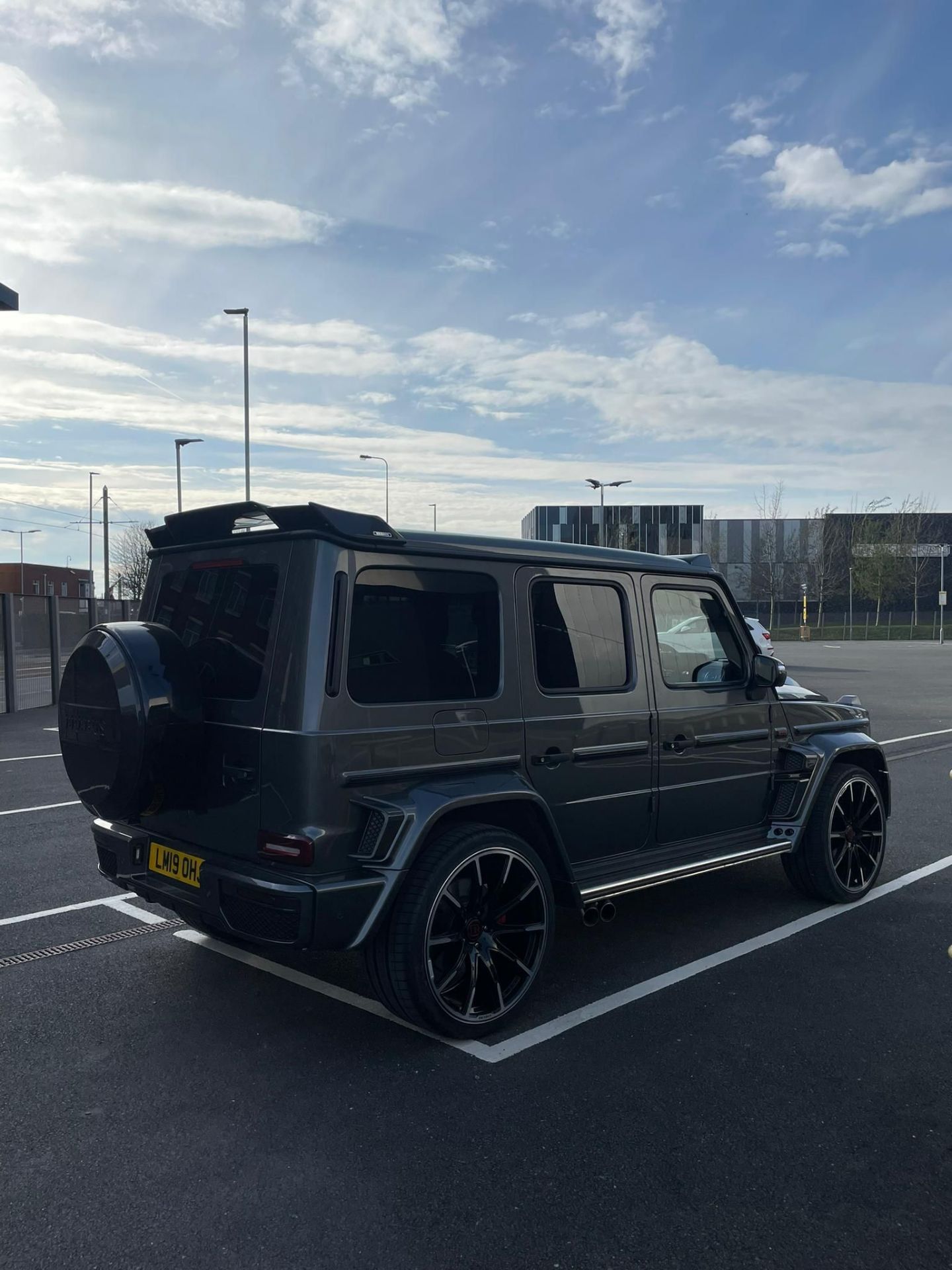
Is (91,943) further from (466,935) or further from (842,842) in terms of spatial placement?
(842,842)

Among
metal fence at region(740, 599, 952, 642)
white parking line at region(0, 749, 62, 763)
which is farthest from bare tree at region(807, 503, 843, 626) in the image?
white parking line at region(0, 749, 62, 763)

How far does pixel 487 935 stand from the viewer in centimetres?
382

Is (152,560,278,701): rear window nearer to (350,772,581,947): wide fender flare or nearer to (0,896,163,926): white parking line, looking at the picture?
(350,772,581,947): wide fender flare

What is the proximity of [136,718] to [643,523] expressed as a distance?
264 feet

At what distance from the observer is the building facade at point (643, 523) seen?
78.4 m

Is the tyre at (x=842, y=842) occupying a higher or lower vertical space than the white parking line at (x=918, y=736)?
higher

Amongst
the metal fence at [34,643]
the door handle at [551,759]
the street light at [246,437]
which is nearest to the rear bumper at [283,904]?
the door handle at [551,759]

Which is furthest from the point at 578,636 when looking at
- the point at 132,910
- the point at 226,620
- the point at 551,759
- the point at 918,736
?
the point at 918,736

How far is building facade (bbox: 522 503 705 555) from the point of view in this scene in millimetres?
78375

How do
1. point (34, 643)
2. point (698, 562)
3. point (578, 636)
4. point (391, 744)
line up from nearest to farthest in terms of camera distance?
point (391, 744) → point (578, 636) → point (698, 562) → point (34, 643)

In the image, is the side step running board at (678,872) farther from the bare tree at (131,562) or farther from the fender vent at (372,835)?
the bare tree at (131,562)

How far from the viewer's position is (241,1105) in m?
3.26

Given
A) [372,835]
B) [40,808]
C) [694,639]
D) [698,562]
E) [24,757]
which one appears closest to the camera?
[372,835]

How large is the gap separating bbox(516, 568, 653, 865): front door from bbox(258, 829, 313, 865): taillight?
1.06 m
